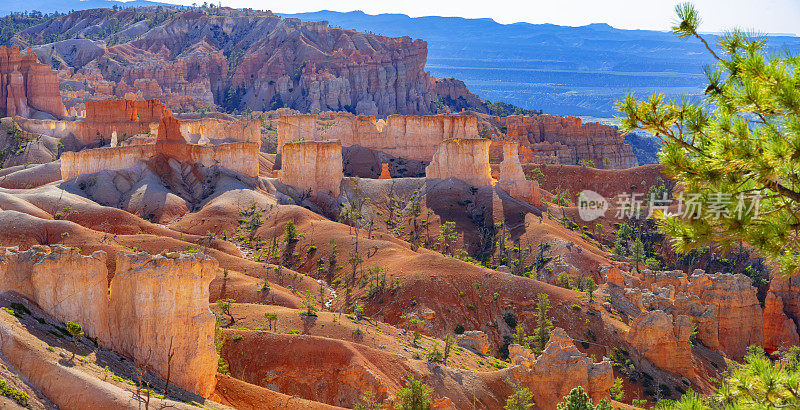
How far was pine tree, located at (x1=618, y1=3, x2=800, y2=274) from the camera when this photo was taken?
13.3 m

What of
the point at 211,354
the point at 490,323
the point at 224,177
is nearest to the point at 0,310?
the point at 211,354

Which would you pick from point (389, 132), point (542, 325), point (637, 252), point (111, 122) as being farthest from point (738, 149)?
point (389, 132)

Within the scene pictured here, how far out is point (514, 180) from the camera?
86125mm

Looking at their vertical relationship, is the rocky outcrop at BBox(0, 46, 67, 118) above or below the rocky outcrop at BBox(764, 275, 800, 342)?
above

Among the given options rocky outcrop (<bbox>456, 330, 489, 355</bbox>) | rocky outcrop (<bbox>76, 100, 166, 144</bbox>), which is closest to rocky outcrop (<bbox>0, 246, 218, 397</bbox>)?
rocky outcrop (<bbox>456, 330, 489, 355</bbox>)

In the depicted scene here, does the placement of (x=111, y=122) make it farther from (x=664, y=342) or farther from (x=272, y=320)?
(x=664, y=342)

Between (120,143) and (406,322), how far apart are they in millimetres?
52620

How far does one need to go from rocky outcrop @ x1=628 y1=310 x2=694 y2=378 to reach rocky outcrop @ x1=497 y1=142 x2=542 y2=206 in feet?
113

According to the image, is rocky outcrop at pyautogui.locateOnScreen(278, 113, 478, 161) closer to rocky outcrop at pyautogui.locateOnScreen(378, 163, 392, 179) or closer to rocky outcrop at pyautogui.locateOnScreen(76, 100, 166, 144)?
rocky outcrop at pyautogui.locateOnScreen(378, 163, 392, 179)

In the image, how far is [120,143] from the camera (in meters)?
91.1

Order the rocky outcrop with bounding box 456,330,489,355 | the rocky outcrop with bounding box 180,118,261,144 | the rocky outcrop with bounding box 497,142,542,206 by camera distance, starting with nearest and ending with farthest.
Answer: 1. the rocky outcrop with bounding box 456,330,489,355
2. the rocky outcrop with bounding box 497,142,542,206
3. the rocky outcrop with bounding box 180,118,261,144

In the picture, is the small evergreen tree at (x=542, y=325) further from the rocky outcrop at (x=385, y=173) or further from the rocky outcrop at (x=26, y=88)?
the rocky outcrop at (x=26, y=88)

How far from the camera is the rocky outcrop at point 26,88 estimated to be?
11062 centimetres

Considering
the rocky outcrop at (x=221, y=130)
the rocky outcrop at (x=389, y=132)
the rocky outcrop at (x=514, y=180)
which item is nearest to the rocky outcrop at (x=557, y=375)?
the rocky outcrop at (x=514, y=180)
